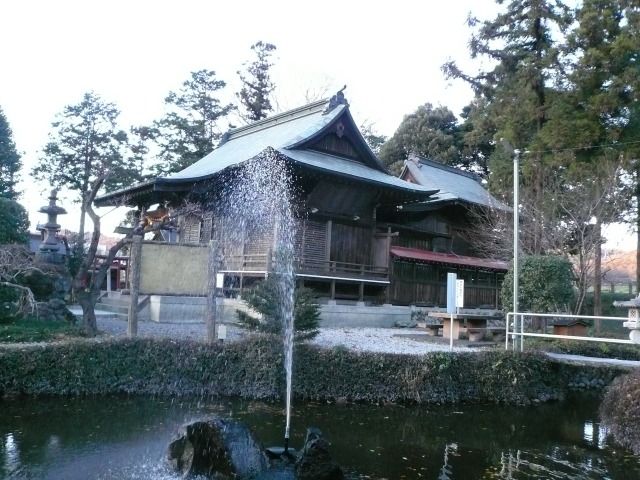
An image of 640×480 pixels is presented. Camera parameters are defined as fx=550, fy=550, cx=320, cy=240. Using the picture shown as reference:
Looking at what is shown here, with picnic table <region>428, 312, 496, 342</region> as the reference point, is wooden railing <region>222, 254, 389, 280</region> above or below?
above

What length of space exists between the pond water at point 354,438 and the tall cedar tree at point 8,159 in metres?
28.6

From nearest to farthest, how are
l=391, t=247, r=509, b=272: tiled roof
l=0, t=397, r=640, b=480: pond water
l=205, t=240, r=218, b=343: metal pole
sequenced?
l=0, t=397, r=640, b=480: pond water, l=205, t=240, r=218, b=343: metal pole, l=391, t=247, r=509, b=272: tiled roof

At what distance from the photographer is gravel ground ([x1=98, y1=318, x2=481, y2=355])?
13.8 m

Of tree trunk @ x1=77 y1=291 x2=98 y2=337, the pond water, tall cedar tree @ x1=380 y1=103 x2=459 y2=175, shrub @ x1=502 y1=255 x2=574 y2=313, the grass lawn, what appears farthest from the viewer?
tall cedar tree @ x1=380 y1=103 x2=459 y2=175

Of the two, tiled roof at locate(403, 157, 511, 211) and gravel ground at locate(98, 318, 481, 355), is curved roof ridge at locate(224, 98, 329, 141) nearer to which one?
tiled roof at locate(403, 157, 511, 211)

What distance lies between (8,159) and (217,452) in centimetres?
3383

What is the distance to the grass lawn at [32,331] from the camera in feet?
37.1

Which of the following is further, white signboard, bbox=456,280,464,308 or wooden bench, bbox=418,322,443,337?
wooden bench, bbox=418,322,443,337

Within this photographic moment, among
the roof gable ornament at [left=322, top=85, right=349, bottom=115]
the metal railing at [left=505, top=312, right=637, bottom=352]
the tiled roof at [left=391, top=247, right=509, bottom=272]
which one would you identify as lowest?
the metal railing at [left=505, top=312, right=637, bottom=352]

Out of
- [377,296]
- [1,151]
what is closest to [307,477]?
[377,296]

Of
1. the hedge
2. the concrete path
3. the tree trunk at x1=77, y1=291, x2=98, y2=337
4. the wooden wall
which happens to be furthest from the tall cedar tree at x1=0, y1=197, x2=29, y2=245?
the concrete path

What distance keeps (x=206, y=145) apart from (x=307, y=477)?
30.1 meters

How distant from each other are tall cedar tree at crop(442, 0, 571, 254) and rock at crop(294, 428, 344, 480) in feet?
51.1

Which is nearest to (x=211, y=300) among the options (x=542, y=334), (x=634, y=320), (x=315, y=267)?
(x=542, y=334)
